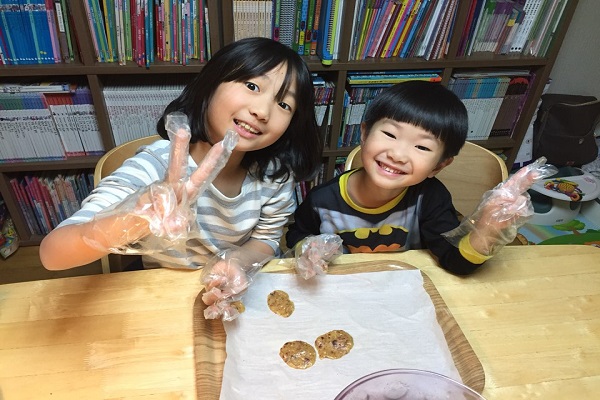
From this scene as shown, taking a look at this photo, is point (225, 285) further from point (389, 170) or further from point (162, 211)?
point (389, 170)

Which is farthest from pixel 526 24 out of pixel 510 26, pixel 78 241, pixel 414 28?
pixel 78 241

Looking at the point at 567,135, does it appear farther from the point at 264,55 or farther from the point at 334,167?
the point at 264,55

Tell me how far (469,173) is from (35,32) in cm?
162

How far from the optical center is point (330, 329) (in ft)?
2.67

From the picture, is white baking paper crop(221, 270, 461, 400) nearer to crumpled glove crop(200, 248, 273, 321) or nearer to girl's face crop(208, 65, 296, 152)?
crumpled glove crop(200, 248, 273, 321)

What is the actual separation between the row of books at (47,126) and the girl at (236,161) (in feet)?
3.24

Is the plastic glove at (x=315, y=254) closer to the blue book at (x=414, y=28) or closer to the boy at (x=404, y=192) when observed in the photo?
the boy at (x=404, y=192)

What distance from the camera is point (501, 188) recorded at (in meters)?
0.87

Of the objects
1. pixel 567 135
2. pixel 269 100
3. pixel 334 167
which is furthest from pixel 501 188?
pixel 567 135

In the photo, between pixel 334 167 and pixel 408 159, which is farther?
pixel 334 167

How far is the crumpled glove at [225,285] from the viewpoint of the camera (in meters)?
0.80

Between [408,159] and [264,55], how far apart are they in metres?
0.38

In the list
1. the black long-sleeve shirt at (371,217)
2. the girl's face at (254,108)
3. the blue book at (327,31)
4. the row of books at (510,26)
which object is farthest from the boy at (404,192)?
the row of books at (510,26)

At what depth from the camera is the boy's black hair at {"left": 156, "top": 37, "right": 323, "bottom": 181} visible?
36.1 inches
